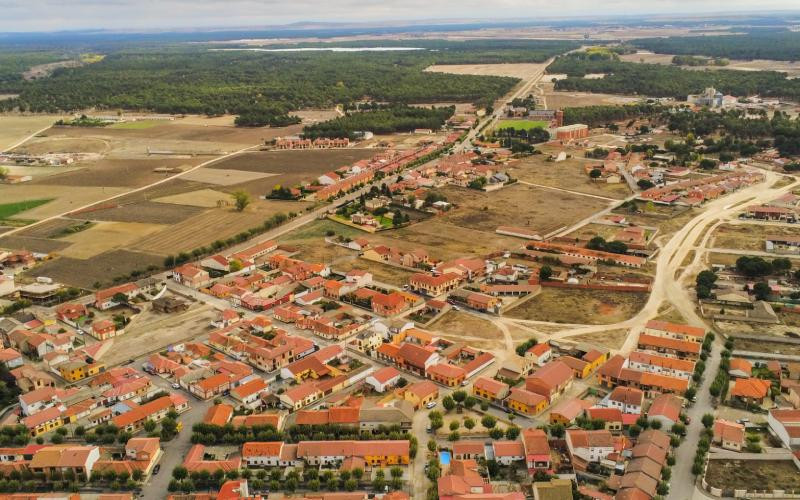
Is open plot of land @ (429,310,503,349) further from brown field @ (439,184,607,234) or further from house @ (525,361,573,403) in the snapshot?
brown field @ (439,184,607,234)

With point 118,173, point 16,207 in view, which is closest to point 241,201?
point 16,207

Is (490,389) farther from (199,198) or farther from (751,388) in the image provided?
(199,198)

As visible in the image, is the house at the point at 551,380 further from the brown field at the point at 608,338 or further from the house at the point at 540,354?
the brown field at the point at 608,338

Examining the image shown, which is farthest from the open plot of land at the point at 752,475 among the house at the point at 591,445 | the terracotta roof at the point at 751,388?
the terracotta roof at the point at 751,388

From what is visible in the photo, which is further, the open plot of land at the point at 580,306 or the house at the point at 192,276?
the house at the point at 192,276

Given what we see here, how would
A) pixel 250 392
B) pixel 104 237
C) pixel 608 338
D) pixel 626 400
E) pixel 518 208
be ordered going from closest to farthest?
pixel 626 400 < pixel 250 392 < pixel 608 338 < pixel 104 237 < pixel 518 208
